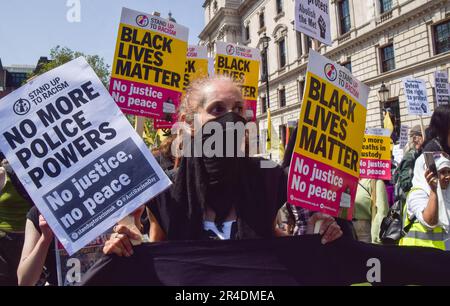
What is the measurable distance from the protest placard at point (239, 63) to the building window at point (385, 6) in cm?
2091


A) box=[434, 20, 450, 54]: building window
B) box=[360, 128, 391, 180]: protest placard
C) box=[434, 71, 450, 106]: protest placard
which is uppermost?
box=[434, 20, 450, 54]: building window

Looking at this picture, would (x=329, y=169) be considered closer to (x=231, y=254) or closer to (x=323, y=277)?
(x=323, y=277)

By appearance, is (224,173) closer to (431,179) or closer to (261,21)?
(431,179)

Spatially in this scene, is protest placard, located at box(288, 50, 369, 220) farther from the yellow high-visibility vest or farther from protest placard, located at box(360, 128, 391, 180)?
protest placard, located at box(360, 128, 391, 180)

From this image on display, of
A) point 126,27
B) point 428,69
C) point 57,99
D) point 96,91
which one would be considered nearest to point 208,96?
point 96,91

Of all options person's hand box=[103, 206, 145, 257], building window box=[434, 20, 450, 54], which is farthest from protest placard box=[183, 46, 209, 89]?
building window box=[434, 20, 450, 54]

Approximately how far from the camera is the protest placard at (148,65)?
415 centimetres

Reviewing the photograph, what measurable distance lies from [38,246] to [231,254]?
3.26 ft

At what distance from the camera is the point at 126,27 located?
4359 mm

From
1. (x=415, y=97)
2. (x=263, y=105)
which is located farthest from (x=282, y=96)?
(x=415, y=97)

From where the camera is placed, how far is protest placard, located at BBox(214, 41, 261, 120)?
6.31m

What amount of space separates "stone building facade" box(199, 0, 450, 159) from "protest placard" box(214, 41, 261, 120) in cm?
338

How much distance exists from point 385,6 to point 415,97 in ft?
59.2

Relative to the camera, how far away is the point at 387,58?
24.2m
